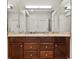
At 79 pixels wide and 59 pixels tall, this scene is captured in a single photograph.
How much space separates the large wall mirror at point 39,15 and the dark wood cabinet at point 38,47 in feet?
1.08

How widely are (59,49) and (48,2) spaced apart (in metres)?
1.06

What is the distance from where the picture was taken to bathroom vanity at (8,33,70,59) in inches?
110

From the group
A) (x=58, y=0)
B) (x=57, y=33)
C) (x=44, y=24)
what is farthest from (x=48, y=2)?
(x=57, y=33)

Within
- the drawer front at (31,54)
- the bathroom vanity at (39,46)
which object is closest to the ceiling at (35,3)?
the bathroom vanity at (39,46)

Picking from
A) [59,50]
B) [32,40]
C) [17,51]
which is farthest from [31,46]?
[59,50]

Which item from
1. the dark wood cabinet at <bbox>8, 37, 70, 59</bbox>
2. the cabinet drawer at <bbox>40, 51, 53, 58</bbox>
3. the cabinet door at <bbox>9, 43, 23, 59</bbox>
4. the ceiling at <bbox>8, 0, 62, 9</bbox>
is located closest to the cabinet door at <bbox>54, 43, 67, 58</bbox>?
the dark wood cabinet at <bbox>8, 37, 70, 59</bbox>

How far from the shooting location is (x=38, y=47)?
2871 mm

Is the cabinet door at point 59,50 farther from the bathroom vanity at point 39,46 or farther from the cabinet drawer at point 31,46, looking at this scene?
the cabinet drawer at point 31,46

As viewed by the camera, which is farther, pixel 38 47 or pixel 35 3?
pixel 35 3

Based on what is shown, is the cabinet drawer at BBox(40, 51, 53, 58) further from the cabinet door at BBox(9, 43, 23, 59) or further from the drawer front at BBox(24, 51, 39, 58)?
the cabinet door at BBox(9, 43, 23, 59)

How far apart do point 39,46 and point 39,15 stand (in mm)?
707

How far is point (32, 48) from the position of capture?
2871 millimetres

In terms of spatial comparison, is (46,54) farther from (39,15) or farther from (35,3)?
(35,3)
